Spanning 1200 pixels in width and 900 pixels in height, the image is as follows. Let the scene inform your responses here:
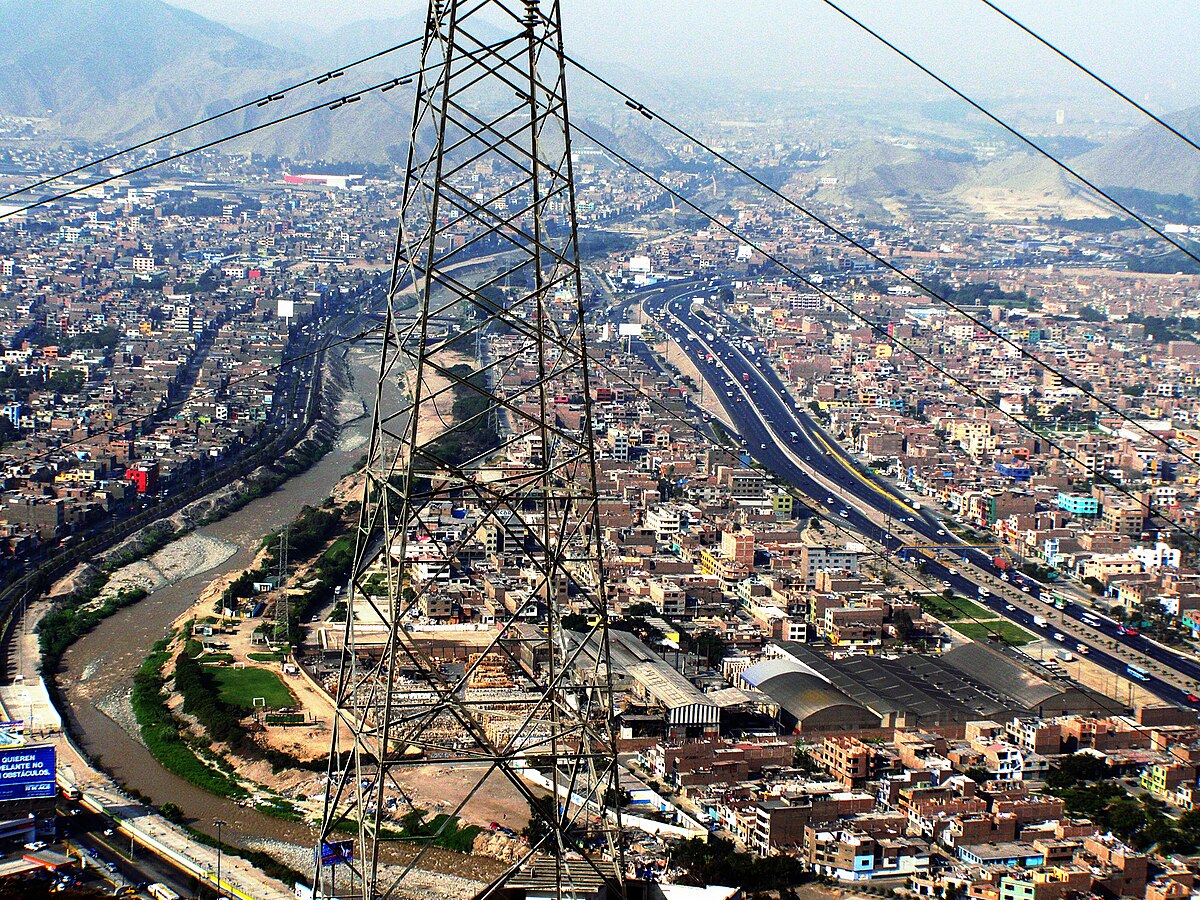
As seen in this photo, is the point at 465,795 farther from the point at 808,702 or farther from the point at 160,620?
the point at 160,620

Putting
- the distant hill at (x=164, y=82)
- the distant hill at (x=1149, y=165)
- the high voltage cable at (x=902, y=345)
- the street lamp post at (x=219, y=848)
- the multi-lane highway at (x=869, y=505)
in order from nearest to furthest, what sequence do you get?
the high voltage cable at (x=902, y=345) → the street lamp post at (x=219, y=848) → the multi-lane highway at (x=869, y=505) → the distant hill at (x=1149, y=165) → the distant hill at (x=164, y=82)

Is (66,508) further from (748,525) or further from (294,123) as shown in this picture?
(294,123)

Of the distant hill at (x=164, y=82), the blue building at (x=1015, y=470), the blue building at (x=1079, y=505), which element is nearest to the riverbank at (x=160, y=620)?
the blue building at (x=1015, y=470)

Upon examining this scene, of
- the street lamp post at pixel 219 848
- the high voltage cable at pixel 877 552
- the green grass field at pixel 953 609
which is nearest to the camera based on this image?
the street lamp post at pixel 219 848

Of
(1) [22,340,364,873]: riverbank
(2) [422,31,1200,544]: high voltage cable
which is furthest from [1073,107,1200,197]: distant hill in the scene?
(1) [22,340,364,873]: riverbank

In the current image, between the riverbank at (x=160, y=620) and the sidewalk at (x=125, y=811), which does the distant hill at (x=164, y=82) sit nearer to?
the riverbank at (x=160, y=620)

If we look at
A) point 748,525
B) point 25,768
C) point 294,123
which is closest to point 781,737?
point 25,768

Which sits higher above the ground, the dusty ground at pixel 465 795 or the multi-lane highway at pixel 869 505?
the dusty ground at pixel 465 795
